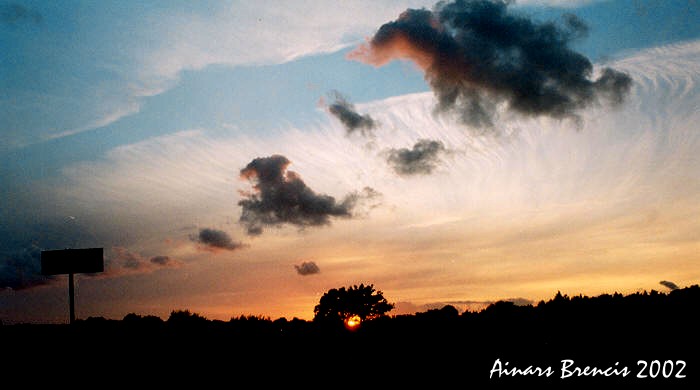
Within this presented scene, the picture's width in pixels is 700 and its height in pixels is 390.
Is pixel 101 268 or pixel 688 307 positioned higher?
pixel 101 268

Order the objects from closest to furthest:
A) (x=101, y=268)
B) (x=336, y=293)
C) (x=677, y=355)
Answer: (x=677, y=355)
(x=101, y=268)
(x=336, y=293)

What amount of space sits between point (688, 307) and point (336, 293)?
63.7 m

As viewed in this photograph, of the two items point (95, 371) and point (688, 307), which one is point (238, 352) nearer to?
point (95, 371)

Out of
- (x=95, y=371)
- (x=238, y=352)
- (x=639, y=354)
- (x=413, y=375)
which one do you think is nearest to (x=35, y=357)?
(x=95, y=371)

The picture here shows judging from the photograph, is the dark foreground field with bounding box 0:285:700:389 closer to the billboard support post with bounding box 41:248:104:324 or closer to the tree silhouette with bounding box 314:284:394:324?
the billboard support post with bounding box 41:248:104:324

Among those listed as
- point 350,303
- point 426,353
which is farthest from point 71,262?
point 350,303

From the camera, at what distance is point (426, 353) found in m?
18.5

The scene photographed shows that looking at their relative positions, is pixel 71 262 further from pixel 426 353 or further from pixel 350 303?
pixel 350 303

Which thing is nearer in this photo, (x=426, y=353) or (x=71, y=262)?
(x=426, y=353)

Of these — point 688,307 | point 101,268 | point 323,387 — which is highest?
point 101,268

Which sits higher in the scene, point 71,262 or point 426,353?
point 71,262

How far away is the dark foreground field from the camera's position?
51.6ft

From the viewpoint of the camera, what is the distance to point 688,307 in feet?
57.5

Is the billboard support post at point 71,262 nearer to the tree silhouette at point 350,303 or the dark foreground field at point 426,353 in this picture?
the dark foreground field at point 426,353
